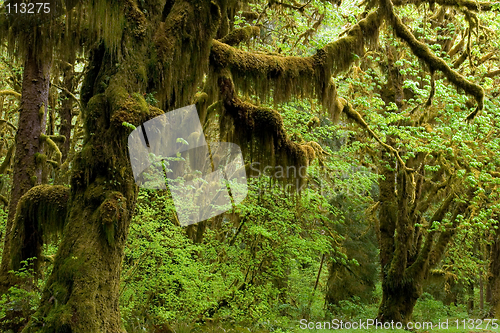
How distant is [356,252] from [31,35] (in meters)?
14.3

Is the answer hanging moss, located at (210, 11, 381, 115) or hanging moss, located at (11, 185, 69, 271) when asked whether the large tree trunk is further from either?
hanging moss, located at (11, 185, 69, 271)

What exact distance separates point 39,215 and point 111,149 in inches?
66.4

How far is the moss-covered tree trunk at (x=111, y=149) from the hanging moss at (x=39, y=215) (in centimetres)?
90

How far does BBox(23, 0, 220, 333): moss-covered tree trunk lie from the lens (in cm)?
368

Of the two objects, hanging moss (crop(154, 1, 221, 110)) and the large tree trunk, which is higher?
hanging moss (crop(154, 1, 221, 110))

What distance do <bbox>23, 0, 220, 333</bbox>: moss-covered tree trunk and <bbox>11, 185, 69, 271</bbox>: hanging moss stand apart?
2.94 feet

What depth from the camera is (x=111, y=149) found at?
4211 mm

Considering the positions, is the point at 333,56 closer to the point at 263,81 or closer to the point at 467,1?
the point at 263,81

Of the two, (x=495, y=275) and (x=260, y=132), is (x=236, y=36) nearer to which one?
(x=260, y=132)

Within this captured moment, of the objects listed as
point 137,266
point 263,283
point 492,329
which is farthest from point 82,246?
point 492,329

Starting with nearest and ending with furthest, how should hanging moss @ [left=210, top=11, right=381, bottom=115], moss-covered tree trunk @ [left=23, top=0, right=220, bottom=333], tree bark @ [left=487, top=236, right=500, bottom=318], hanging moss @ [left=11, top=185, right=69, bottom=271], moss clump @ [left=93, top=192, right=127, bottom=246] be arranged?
moss-covered tree trunk @ [left=23, top=0, right=220, bottom=333]
moss clump @ [left=93, top=192, right=127, bottom=246]
hanging moss @ [left=11, top=185, right=69, bottom=271]
hanging moss @ [left=210, top=11, right=381, bottom=115]
tree bark @ [left=487, top=236, right=500, bottom=318]

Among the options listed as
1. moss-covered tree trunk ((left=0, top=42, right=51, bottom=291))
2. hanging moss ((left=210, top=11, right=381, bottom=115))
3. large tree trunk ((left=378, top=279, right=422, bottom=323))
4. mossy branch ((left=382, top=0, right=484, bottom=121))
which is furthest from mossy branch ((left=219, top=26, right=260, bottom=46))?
large tree trunk ((left=378, top=279, right=422, bottom=323))

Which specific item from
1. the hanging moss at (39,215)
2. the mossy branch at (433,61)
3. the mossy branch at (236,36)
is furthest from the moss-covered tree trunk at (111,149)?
the mossy branch at (433,61)

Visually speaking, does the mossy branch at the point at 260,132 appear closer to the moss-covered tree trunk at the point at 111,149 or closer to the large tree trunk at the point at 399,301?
the moss-covered tree trunk at the point at 111,149
